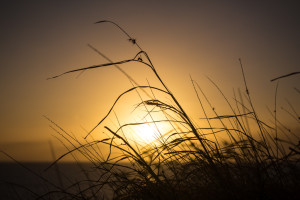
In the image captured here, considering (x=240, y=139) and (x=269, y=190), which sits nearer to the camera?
(x=269, y=190)

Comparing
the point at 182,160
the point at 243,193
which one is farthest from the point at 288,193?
the point at 182,160

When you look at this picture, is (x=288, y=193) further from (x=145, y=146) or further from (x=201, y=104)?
(x=145, y=146)

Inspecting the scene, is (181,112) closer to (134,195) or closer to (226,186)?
(226,186)

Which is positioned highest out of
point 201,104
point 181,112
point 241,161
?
point 201,104

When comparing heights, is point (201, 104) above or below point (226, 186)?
above

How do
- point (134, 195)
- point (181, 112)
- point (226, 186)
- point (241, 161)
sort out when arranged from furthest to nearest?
point (241, 161) < point (134, 195) < point (181, 112) < point (226, 186)

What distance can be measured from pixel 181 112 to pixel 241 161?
0.62 meters

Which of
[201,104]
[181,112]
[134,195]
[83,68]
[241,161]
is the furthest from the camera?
[201,104]

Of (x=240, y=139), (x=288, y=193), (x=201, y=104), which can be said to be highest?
(x=201, y=104)

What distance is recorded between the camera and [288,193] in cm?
92

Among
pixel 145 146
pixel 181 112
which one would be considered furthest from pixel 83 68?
pixel 145 146

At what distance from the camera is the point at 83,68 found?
2.97 feet

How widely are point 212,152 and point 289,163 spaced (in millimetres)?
393

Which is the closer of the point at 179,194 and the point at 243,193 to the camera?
the point at 243,193
